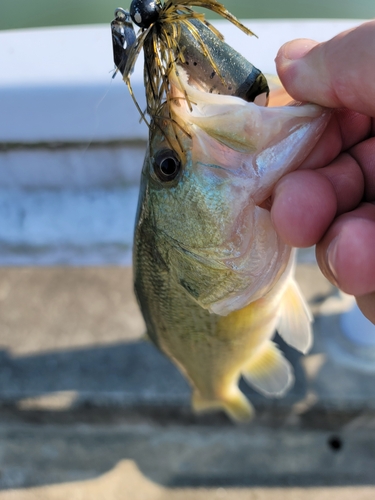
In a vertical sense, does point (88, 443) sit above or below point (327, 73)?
below

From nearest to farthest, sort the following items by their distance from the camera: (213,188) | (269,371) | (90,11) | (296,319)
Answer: (213,188) < (296,319) < (269,371) < (90,11)

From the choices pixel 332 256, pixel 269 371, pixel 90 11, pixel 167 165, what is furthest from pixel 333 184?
pixel 90 11

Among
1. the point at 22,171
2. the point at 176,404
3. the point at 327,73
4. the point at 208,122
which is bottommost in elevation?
the point at 176,404

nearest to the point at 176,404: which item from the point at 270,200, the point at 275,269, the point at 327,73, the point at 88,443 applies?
the point at 88,443

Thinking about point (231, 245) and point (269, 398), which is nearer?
point (231, 245)

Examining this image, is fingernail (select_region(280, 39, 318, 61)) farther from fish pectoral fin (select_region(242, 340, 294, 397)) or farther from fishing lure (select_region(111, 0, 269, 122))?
fish pectoral fin (select_region(242, 340, 294, 397))

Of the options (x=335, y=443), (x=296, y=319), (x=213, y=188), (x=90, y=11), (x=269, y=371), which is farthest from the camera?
(x=90, y=11)

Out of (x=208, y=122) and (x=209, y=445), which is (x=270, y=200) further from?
(x=209, y=445)

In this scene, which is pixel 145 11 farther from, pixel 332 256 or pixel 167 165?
pixel 332 256

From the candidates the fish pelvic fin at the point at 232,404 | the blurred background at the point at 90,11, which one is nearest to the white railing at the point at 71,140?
the fish pelvic fin at the point at 232,404
